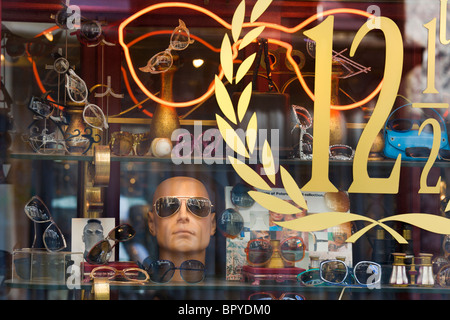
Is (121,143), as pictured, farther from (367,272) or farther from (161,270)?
(367,272)

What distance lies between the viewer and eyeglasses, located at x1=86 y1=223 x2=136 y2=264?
11.5 feet

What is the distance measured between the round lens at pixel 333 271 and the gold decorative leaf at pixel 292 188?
1.02 feet

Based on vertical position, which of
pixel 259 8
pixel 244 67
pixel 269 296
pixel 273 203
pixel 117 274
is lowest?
pixel 269 296

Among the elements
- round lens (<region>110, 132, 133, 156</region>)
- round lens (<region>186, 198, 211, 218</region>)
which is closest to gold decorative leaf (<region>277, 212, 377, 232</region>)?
round lens (<region>186, 198, 211, 218</region>)

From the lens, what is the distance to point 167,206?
3.52 metres

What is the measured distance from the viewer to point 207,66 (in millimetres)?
3580

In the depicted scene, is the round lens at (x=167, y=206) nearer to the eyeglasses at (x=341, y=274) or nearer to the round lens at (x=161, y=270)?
the round lens at (x=161, y=270)

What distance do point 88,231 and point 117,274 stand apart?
0.27m

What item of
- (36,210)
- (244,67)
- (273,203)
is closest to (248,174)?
(273,203)

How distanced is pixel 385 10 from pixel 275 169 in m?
0.99

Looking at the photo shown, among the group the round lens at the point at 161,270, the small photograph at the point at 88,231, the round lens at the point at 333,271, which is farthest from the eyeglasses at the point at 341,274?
the small photograph at the point at 88,231

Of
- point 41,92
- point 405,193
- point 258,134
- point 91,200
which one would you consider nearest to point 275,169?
point 258,134

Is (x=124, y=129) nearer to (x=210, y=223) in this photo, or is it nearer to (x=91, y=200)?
(x=91, y=200)
